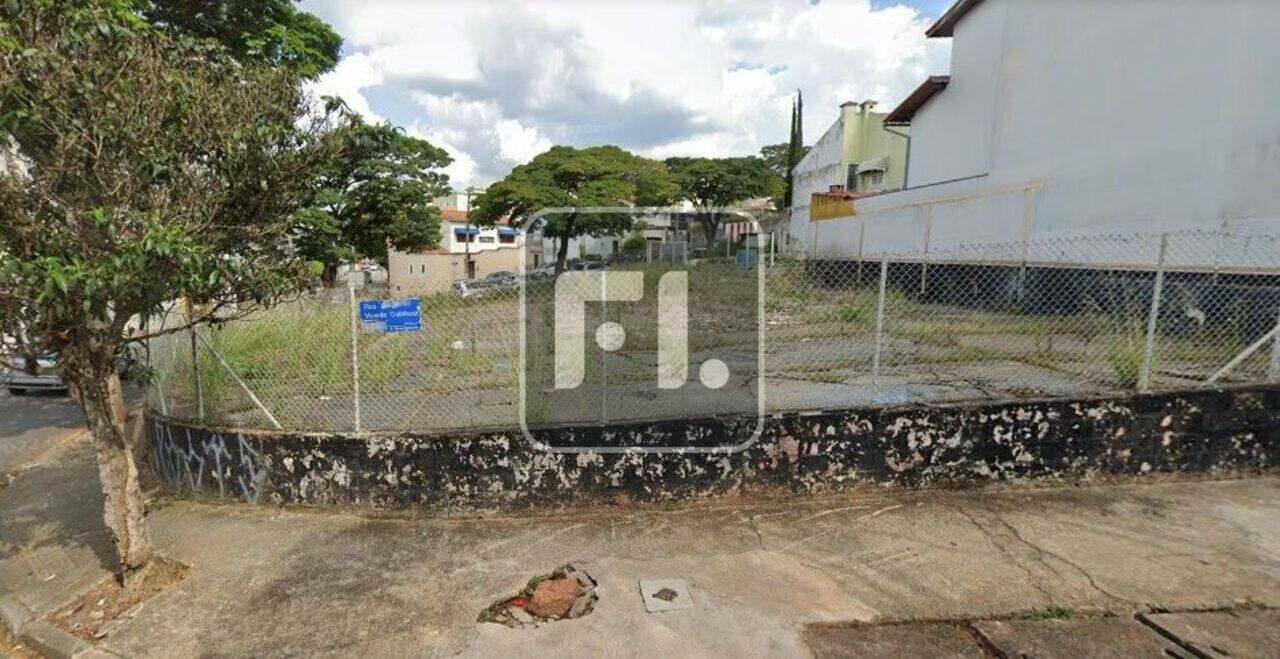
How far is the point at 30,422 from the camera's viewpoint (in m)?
8.39

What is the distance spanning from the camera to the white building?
8.05 metres

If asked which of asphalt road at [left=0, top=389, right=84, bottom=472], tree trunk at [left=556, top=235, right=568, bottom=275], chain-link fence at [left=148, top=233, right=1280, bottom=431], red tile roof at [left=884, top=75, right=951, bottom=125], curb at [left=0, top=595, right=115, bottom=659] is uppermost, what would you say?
red tile roof at [left=884, top=75, right=951, bottom=125]

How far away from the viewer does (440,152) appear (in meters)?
25.9

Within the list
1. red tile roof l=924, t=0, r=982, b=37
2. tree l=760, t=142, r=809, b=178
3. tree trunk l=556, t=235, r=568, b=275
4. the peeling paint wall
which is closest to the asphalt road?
the peeling paint wall

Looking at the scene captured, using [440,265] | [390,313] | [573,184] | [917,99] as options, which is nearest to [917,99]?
[917,99]

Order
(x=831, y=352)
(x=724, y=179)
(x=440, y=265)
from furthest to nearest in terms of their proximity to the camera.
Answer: (x=724, y=179)
(x=440, y=265)
(x=831, y=352)

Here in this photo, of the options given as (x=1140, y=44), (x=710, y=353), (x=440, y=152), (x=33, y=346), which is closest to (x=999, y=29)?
(x=1140, y=44)

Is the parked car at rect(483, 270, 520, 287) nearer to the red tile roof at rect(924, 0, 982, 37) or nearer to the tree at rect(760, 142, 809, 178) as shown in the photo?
the red tile roof at rect(924, 0, 982, 37)

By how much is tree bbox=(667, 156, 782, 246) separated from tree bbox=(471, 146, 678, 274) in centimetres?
1042

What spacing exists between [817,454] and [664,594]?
1729 mm

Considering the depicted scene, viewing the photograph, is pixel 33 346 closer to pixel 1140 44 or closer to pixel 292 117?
pixel 292 117

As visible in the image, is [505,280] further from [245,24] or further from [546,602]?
[245,24]

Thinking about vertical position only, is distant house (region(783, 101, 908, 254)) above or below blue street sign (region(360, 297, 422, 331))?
above

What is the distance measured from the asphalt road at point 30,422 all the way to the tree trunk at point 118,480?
4548 mm
